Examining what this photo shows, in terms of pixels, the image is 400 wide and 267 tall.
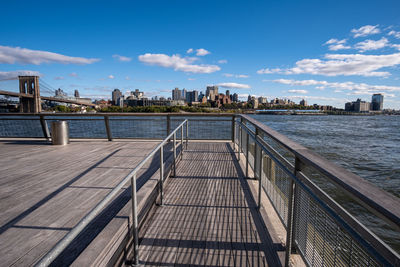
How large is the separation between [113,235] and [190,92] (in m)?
103

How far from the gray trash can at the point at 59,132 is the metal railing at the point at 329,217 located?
6.52m

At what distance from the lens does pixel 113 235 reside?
1938mm

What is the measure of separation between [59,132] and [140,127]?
2340mm

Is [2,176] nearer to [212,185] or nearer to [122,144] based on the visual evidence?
[122,144]

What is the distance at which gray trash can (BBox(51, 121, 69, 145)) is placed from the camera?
6945mm

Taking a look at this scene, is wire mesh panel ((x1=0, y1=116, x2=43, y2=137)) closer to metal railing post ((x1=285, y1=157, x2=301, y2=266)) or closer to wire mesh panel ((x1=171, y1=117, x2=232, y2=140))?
wire mesh panel ((x1=171, y1=117, x2=232, y2=140))

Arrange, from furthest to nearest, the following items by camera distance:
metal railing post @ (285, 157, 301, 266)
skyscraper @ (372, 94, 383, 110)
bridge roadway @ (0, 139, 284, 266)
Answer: skyscraper @ (372, 94, 383, 110)
bridge roadway @ (0, 139, 284, 266)
metal railing post @ (285, 157, 301, 266)

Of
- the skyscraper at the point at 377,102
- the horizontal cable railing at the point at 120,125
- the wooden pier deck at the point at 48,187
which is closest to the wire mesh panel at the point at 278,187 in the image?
the wooden pier deck at the point at 48,187

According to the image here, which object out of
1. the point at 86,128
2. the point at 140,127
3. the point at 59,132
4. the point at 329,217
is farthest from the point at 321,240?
the point at 86,128

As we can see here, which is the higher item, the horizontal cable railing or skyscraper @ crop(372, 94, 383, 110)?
skyscraper @ crop(372, 94, 383, 110)

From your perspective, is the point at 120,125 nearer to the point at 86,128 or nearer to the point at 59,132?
the point at 86,128

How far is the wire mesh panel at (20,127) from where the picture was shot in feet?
25.7

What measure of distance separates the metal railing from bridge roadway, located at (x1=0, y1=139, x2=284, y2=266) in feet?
1.44

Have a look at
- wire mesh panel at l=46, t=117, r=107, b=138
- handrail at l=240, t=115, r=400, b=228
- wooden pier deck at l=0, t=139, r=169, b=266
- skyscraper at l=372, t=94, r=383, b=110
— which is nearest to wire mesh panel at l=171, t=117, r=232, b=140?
wooden pier deck at l=0, t=139, r=169, b=266
